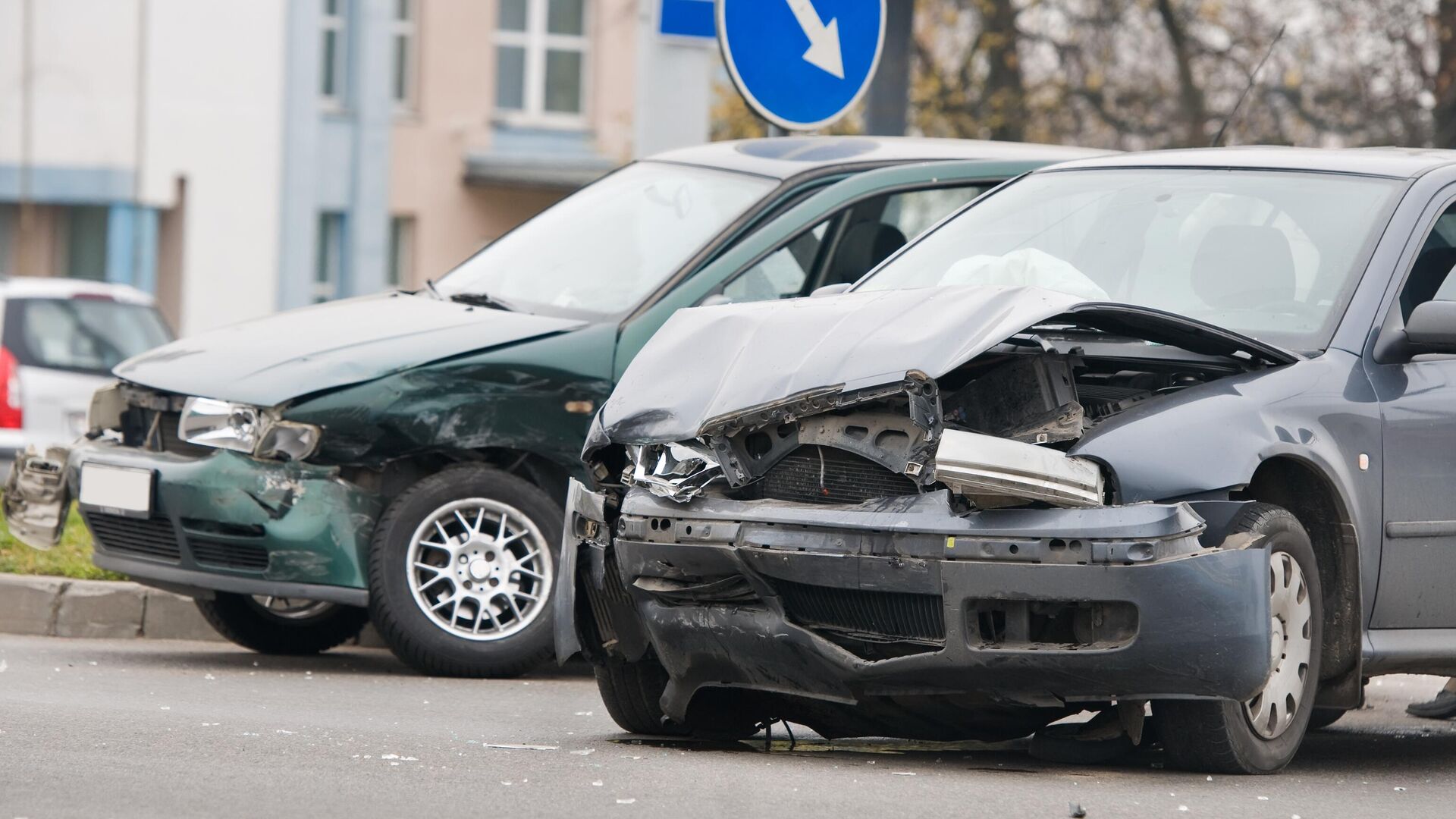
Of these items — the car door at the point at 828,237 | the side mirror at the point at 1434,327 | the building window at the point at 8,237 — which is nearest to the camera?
the side mirror at the point at 1434,327

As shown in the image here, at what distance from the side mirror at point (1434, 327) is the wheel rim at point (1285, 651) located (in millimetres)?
769

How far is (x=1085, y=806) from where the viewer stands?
17.4 feet

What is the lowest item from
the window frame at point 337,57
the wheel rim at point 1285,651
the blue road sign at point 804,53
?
the wheel rim at point 1285,651

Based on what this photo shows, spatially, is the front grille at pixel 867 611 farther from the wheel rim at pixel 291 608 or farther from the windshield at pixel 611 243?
the wheel rim at pixel 291 608

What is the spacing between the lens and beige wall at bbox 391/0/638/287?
3262 centimetres

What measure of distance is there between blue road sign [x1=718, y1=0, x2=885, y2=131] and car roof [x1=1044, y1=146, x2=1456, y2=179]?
2.36 m

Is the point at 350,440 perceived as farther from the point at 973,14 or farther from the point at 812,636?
the point at 973,14

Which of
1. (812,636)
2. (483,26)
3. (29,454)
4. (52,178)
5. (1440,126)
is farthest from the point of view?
(483,26)

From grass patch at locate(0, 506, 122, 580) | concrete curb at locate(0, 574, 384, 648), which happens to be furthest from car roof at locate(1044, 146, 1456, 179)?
grass patch at locate(0, 506, 122, 580)

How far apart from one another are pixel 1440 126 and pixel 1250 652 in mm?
19707

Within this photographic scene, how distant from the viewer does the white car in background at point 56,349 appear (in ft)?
41.2

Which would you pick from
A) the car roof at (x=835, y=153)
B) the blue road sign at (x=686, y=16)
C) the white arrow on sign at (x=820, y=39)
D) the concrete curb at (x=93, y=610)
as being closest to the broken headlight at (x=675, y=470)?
the car roof at (x=835, y=153)

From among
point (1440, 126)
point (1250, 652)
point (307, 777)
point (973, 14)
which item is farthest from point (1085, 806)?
point (973, 14)

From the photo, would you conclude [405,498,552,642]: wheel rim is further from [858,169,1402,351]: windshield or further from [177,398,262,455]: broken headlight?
[858,169,1402,351]: windshield
